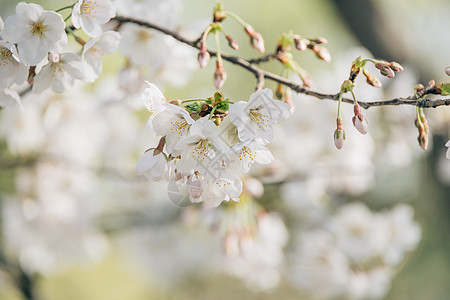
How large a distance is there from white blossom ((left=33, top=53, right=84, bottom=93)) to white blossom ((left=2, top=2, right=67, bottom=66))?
6 cm

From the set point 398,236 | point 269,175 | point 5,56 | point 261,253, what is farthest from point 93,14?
point 398,236

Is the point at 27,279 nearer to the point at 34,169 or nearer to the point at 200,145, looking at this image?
the point at 34,169

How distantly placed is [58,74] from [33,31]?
0.10 metres

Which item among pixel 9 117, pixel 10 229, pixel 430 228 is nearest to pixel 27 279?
pixel 10 229

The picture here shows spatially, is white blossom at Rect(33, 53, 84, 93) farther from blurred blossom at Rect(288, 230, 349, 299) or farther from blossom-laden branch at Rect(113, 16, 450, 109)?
blurred blossom at Rect(288, 230, 349, 299)

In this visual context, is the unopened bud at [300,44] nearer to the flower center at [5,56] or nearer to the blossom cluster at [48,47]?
the blossom cluster at [48,47]

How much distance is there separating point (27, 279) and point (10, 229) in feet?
0.74

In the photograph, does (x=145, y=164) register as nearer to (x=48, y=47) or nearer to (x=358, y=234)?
(x=48, y=47)

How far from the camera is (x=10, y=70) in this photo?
73 cm

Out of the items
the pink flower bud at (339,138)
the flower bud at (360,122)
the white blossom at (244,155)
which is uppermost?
the flower bud at (360,122)

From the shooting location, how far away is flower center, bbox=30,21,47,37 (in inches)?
26.3

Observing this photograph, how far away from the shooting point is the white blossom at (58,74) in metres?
0.76

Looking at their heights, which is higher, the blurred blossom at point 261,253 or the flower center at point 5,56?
the flower center at point 5,56

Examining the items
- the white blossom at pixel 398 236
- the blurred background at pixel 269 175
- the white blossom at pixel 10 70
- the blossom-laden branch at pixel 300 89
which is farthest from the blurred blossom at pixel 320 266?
the white blossom at pixel 10 70
